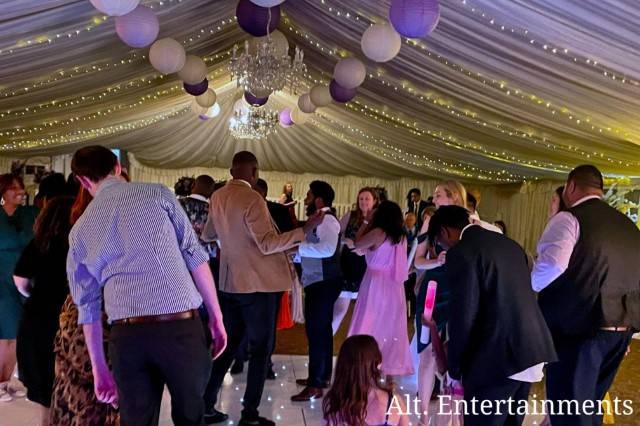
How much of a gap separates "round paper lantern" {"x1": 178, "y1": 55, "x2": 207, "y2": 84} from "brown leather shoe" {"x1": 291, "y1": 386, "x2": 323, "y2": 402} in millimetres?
2954

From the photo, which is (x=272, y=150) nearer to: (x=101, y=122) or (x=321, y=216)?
(x=101, y=122)

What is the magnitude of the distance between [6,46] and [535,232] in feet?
29.2

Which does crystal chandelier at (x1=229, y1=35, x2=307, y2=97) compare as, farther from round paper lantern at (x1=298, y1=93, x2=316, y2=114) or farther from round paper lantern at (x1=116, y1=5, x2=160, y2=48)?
round paper lantern at (x1=298, y1=93, x2=316, y2=114)

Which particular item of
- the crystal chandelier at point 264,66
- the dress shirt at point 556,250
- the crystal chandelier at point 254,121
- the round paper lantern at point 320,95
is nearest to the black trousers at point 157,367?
the dress shirt at point 556,250

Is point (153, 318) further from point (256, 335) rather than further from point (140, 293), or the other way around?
point (256, 335)

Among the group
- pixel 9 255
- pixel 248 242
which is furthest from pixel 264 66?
pixel 9 255

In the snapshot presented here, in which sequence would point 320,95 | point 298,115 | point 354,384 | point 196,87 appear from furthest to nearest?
1. point 298,115
2. point 320,95
3. point 196,87
4. point 354,384

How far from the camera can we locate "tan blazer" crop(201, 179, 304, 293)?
9.64 feet

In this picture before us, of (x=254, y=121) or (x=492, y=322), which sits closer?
(x=492, y=322)

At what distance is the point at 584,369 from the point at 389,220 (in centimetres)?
157

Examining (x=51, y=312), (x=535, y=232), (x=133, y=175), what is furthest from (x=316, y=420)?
(x=133, y=175)

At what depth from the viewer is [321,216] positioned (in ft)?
10.6

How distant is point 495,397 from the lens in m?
2.09

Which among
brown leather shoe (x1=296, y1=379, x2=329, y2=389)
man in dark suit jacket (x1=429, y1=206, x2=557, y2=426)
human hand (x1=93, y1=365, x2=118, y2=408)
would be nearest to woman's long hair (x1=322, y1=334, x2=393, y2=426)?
man in dark suit jacket (x1=429, y1=206, x2=557, y2=426)
